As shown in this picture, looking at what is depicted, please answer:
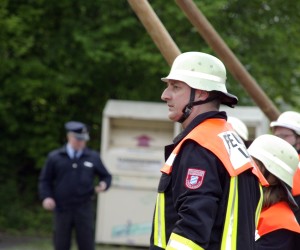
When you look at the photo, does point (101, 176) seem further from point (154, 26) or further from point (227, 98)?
point (227, 98)

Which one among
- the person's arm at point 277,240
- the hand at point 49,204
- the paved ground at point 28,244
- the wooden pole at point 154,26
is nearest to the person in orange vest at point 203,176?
the person's arm at point 277,240

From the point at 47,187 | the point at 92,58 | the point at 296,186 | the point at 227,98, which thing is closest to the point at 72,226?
the point at 47,187

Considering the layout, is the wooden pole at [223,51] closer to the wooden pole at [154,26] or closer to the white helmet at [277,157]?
the wooden pole at [154,26]

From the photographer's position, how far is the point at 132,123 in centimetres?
1341

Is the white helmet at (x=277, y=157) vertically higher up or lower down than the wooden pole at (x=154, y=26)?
lower down

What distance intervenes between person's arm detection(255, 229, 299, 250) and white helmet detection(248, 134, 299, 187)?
30 cm

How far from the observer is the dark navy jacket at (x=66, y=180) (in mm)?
10258

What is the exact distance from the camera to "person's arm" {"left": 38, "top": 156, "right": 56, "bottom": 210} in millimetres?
10164

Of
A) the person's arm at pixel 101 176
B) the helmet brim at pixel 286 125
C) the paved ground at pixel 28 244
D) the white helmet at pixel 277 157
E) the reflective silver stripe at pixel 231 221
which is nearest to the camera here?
the reflective silver stripe at pixel 231 221

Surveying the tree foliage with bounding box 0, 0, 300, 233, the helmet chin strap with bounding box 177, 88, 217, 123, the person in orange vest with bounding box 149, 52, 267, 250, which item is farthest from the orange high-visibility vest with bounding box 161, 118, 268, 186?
the tree foliage with bounding box 0, 0, 300, 233

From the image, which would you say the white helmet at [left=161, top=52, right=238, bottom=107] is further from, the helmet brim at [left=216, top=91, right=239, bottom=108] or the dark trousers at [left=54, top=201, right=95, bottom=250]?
the dark trousers at [left=54, top=201, right=95, bottom=250]

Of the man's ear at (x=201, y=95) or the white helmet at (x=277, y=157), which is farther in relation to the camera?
the white helmet at (x=277, y=157)

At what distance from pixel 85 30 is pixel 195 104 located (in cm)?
1001

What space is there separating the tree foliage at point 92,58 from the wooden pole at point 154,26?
7.15 meters
